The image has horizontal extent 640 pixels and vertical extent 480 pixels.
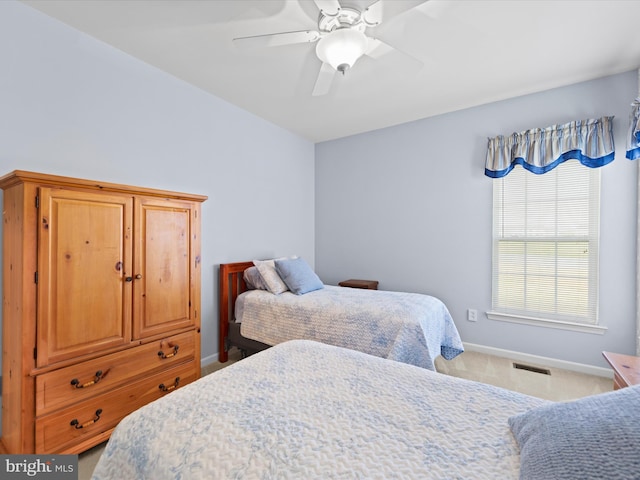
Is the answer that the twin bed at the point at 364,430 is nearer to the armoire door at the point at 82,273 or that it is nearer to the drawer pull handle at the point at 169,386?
the armoire door at the point at 82,273

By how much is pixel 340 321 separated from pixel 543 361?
217 centimetres

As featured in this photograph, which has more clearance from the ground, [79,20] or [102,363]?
[79,20]

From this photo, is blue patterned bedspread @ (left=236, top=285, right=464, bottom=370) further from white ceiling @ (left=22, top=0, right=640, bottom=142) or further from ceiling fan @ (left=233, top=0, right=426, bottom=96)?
white ceiling @ (left=22, top=0, right=640, bottom=142)

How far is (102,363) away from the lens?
5.61 ft

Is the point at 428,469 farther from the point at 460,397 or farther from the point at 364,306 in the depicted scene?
the point at 364,306

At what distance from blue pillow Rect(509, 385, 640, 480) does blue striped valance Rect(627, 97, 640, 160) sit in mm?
2532

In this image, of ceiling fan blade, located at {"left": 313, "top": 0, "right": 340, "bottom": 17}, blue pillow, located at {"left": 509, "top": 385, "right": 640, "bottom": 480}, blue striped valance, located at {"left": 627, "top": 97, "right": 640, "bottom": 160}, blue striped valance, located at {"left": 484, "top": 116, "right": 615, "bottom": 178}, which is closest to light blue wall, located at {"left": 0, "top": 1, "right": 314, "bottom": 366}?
ceiling fan blade, located at {"left": 313, "top": 0, "right": 340, "bottom": 17}

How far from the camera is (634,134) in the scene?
2.32m

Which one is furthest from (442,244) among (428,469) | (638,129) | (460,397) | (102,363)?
(102,363)

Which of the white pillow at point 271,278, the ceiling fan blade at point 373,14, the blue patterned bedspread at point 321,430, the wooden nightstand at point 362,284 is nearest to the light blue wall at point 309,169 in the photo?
the wooden nightstand at point 362,284

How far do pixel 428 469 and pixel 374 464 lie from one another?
13cm

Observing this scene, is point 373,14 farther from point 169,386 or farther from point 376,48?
point 169,386

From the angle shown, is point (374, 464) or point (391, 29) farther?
point (391, 29)

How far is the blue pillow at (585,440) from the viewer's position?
21.7 inches
